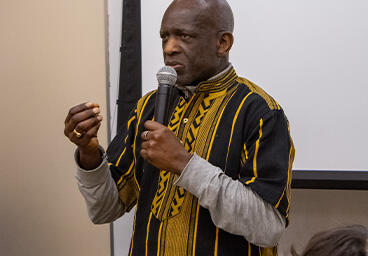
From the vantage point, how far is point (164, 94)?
1019mm

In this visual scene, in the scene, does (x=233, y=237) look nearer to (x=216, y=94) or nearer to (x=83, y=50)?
(x=216, y=94)

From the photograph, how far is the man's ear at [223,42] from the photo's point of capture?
1158mm

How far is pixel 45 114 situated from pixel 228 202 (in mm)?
1521

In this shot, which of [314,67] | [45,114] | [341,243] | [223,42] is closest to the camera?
[341,243]

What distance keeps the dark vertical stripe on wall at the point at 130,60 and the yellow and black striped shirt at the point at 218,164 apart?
36.8 inches

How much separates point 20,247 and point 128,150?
1387mm

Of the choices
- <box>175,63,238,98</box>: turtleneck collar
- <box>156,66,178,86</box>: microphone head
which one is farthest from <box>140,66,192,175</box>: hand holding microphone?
<box>175,63,238,98</box>: turtleneck collar

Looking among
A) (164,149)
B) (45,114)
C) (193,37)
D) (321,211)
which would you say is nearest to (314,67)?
(321,211)

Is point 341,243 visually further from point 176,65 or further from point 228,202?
point 176,65

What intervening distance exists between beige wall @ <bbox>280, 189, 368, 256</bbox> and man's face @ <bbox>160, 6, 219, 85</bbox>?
3.95 feet

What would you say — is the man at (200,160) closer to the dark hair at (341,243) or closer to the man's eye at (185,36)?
the man's eye at (185,36)

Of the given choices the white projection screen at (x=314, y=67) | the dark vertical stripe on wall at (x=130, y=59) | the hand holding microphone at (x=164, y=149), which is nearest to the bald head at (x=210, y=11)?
the hand holding microphone at (x=164, y=149)

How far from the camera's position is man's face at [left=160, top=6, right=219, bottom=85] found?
112 cm

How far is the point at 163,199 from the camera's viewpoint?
1.10 m
